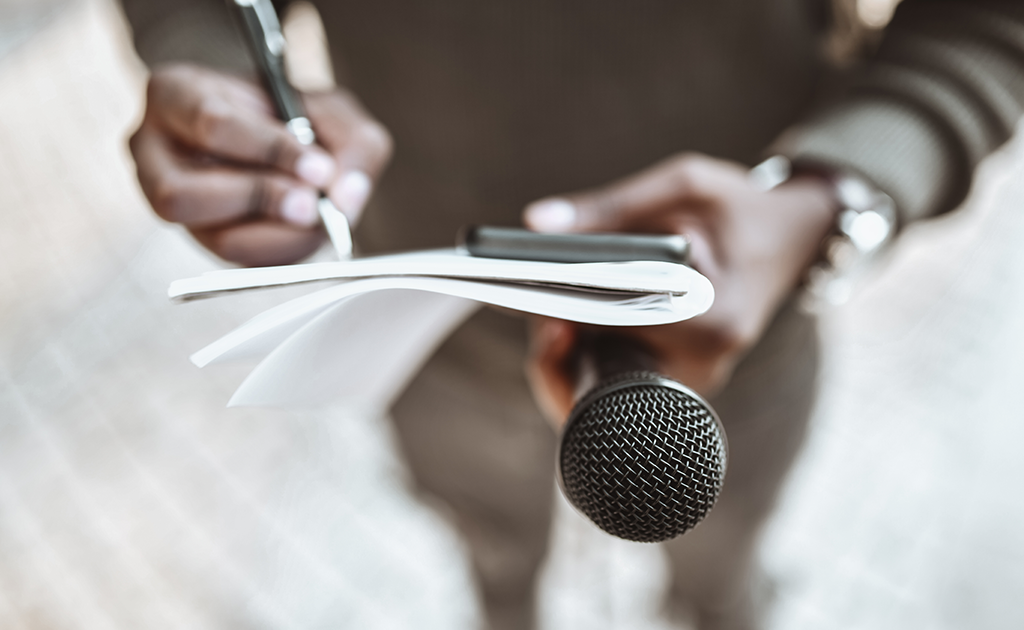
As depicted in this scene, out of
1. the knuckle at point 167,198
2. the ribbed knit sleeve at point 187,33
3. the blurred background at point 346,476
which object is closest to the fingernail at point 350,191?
the knuckle at point 167,198

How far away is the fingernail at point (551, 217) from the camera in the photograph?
504mm

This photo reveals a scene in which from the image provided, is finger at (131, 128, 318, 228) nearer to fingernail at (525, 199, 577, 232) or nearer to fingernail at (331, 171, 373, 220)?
fingernail at (331, 171, 373, 220)

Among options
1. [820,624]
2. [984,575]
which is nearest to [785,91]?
[820,624]

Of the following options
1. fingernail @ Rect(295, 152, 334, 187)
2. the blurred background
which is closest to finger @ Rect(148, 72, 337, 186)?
fingernail @ Rect(295, 152, 334, 187)

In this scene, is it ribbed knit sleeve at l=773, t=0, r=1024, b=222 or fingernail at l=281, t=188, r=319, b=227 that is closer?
fingernail at l=281, t=188, r=319, b=227

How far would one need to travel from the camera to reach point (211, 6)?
2.43 feet

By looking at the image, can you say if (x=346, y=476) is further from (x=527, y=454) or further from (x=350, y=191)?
(x=350, y=191)

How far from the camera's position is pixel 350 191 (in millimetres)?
533

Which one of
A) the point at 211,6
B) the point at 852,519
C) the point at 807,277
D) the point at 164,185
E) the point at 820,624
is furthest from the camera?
Result: the point at 852,519

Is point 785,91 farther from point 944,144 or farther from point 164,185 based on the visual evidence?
point 164,185

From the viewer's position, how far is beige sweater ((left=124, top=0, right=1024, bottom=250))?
25.2 inches

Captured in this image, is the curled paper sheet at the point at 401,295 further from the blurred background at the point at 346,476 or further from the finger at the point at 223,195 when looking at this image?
the blurred background at the point at 346,476

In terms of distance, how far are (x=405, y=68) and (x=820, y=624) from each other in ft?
4.31

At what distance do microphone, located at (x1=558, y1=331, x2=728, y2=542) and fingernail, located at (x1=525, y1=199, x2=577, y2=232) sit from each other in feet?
0.65
